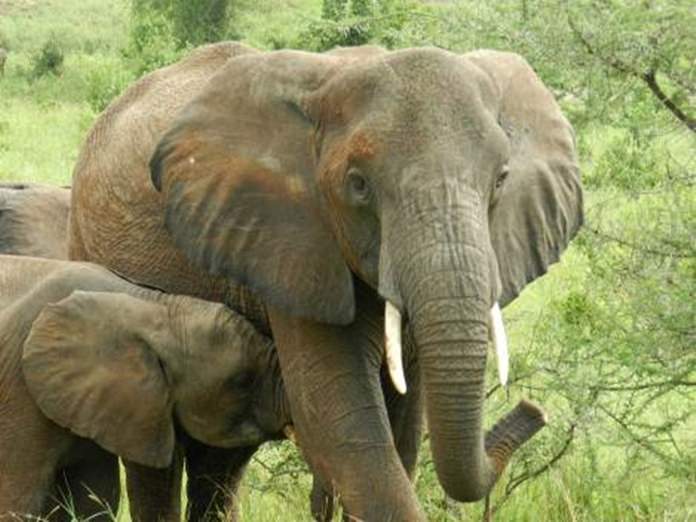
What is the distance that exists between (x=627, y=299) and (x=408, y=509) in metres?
1.87

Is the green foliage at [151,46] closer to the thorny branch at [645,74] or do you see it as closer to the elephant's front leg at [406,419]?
the thorny branch at [645,74]

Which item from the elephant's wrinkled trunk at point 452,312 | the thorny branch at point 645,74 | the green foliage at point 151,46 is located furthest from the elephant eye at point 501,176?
the green foliage at point 151,46

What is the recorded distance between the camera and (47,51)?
21969 mm

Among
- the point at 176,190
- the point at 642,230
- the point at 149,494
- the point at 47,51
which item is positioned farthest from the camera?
the point at 47,51

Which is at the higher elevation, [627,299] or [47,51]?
[627,299]

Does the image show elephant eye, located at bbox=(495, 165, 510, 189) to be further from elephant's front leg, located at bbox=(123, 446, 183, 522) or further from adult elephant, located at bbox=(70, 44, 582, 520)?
elephant's front leg, located at bbox=(123, 446, 183, 522)

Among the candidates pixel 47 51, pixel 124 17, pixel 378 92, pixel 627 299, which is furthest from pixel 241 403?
pixel 124 17

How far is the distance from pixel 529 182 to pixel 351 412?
2.20 ft

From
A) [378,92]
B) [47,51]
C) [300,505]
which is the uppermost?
[378,92]

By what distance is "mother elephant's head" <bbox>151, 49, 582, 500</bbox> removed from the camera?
12.8ft

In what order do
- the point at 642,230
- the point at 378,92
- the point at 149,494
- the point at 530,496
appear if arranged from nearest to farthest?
the point at 378,92 < the point at 149,494 < the point at 530,496 < the point at 642,230

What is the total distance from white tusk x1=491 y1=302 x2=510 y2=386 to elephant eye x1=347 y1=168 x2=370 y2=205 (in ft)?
1.21

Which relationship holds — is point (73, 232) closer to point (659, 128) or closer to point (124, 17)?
point (659, 128)

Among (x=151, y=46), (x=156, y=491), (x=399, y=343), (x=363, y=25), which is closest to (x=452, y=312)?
(x=399, y=343)
